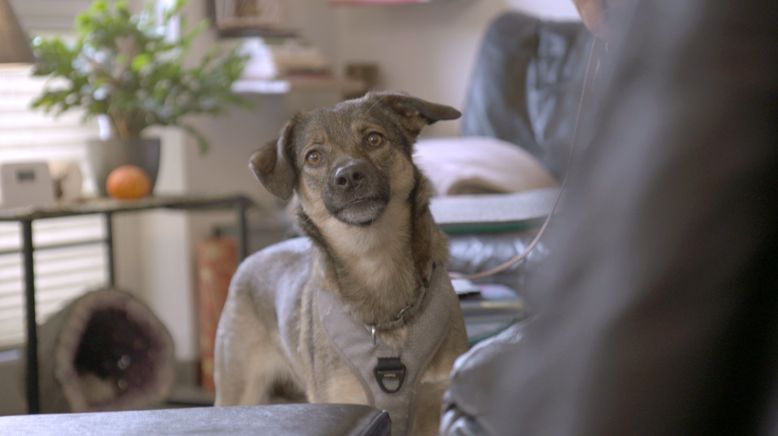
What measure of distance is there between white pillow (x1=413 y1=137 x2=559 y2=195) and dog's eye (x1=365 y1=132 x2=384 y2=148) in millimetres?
929

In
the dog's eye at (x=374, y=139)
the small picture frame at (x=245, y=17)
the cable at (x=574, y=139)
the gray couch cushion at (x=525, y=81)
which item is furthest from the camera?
the small picture frame at (x=245, y=17)

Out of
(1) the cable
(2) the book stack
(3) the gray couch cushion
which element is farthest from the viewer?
(3) the gray couch cushion

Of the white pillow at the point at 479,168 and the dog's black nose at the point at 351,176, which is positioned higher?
the dog's black nose at the point at 351,176

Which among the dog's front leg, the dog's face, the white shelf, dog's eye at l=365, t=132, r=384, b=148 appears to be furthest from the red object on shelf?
dog's eye at l=365, t=132, r=384, b=148

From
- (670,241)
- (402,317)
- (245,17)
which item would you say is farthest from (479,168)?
(670,241)

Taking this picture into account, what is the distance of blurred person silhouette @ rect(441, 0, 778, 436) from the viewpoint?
340 millimetres

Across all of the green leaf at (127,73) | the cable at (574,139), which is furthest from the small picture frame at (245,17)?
the cable at (574,139)

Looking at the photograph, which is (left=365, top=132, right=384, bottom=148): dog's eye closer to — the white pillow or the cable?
the cable

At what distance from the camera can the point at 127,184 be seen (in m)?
3.36

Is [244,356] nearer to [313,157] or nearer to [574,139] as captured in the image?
[313,157]

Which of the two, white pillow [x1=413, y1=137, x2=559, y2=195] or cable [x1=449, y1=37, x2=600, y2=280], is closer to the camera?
cable [x1=449, y1=37, x2=600, y2=280]

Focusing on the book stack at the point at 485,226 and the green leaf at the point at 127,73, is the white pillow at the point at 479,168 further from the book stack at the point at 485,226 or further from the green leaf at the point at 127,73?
the green leaf at the point at 127,73

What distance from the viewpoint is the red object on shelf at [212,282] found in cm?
390

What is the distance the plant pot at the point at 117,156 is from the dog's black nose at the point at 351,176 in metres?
1.68
